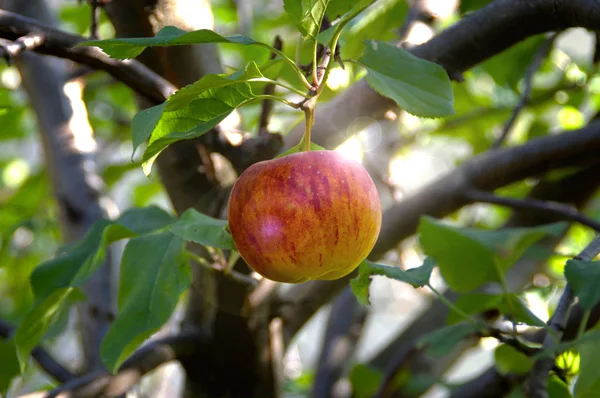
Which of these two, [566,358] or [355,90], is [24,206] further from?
[566,358]

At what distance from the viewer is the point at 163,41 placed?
51 cm

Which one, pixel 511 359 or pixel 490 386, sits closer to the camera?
pixel 511 359

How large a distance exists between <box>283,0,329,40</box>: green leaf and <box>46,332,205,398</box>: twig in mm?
581

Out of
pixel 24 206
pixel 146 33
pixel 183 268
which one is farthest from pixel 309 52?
pixel 24 206

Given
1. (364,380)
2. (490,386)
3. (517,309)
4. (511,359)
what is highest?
(517,309)

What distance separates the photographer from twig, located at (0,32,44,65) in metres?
0.60

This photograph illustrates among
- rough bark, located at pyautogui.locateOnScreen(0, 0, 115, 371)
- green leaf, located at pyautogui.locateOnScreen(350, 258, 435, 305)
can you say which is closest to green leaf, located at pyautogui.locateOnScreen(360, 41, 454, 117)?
green leaf, located at pyautogui.locateOnScreen(350, 258, 435, 305)

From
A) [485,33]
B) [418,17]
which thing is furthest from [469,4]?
[485,33]

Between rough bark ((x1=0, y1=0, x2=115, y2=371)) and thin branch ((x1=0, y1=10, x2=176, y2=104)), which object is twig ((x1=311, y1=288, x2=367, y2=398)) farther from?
thin branch ((x1=0, y1=10, x2=176, y2=104))

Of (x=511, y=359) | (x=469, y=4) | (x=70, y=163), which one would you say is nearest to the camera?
(x=511, y=359)

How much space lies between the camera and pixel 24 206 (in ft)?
5.25

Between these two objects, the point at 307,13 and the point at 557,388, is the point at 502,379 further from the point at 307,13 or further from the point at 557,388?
the point at 307,13

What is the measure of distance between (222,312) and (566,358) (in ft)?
1.60

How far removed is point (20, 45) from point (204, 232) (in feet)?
0.84
